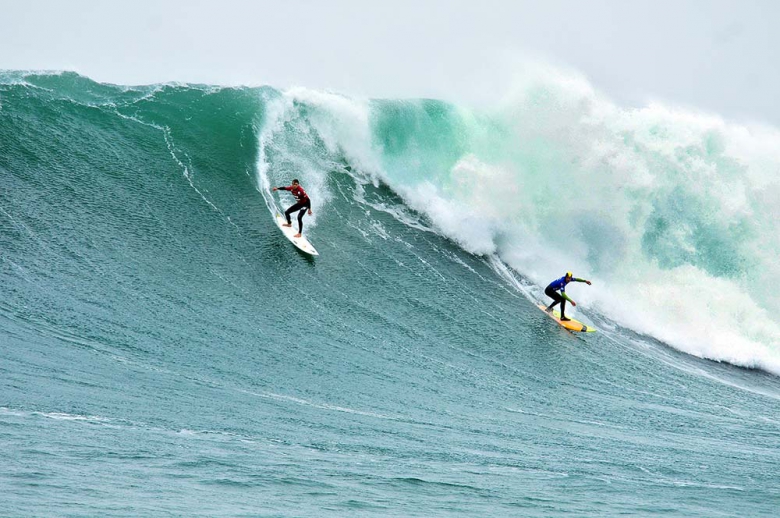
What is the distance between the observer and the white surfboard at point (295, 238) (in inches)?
718

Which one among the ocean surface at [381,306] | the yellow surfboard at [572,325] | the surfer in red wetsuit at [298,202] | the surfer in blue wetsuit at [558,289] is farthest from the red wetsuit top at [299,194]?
the yellow surfboard at [572,325]

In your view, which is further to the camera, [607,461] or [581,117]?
[581,117]

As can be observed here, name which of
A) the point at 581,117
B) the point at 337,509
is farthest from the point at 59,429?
the point at 581,117

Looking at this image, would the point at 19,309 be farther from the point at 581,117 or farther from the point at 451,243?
the point at 581,117

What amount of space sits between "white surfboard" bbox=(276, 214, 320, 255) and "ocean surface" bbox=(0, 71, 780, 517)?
298mm

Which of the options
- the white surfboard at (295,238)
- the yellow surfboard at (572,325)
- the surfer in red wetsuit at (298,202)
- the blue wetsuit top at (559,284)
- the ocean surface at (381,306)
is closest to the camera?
the ocean surface at (381,306)

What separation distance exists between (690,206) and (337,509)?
58.9 feet

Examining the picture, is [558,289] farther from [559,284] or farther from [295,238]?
[295,238]

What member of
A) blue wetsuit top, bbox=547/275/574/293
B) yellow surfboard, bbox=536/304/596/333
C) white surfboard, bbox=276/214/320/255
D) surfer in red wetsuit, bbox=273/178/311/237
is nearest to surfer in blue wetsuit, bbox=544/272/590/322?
blue wetsuit top, bbox=547/275/574/293

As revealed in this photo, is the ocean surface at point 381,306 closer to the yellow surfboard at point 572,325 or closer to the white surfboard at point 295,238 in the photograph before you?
the white surfboard at point 295,238

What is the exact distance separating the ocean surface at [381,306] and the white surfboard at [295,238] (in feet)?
0.98

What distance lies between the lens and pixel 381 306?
53.5ft

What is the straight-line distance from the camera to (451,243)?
20.8 m

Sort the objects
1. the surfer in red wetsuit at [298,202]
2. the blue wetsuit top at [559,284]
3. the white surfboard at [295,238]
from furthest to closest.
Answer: the surfer in red wetsuit at [298,202], the blue wetsuit top at [559,284], the white surfboard at [295,238]
